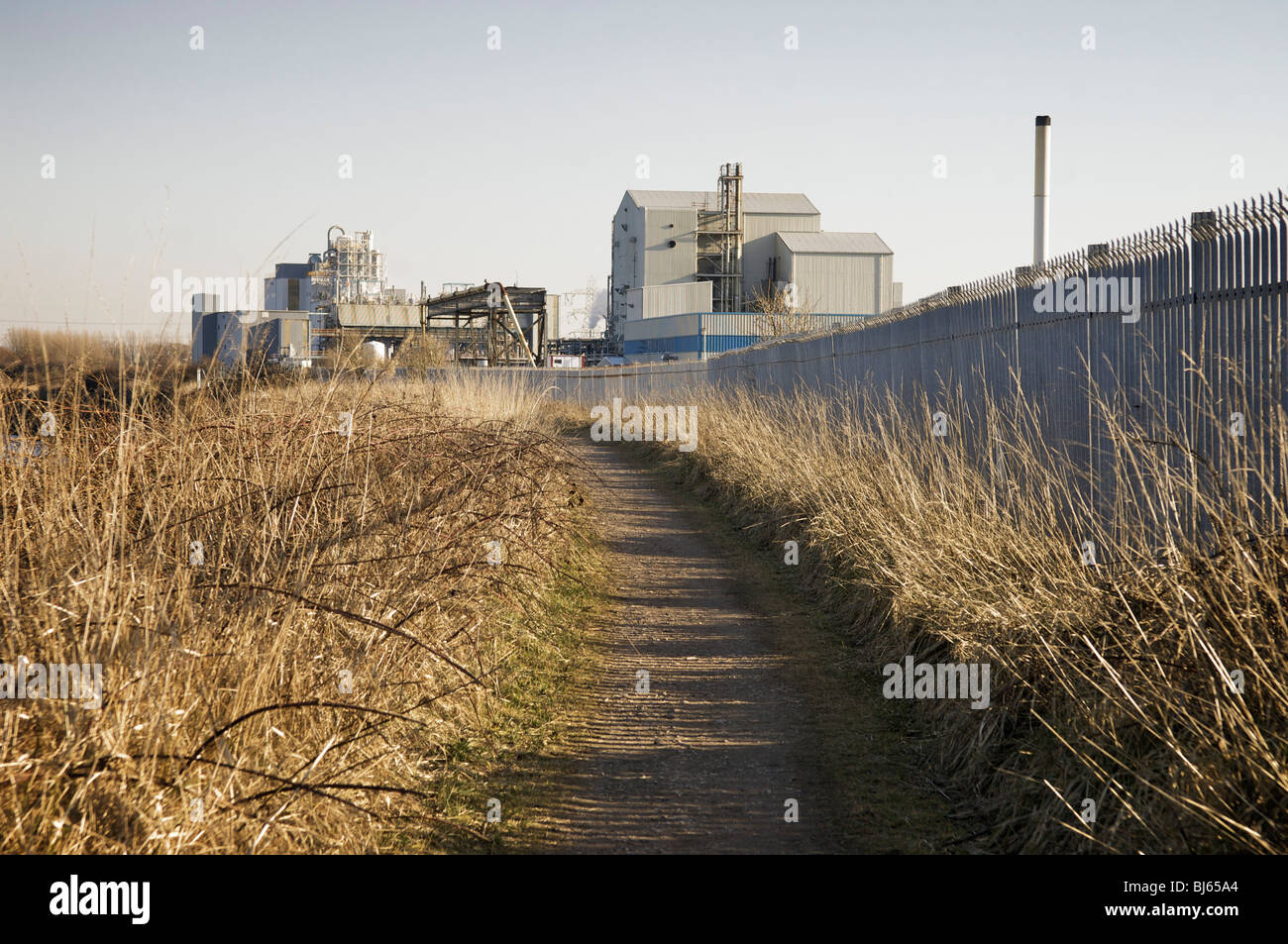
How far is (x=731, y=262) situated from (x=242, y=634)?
54.9 metres

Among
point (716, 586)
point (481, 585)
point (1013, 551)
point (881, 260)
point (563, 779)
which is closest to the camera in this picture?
point (563, 779)

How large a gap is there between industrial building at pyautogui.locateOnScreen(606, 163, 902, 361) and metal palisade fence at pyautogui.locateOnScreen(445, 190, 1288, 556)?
42.8 meters

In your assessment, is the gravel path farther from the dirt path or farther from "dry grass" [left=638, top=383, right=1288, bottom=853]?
"dry grass" [left=638, top=383, right=1288, bottom=853]

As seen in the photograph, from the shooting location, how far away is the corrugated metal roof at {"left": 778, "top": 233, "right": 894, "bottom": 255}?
5556 cm

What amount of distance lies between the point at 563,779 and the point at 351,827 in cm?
127

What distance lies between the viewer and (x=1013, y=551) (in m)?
5.95

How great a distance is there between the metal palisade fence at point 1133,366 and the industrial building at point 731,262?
42.8m

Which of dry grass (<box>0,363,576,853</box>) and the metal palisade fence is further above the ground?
the metal palisade fence

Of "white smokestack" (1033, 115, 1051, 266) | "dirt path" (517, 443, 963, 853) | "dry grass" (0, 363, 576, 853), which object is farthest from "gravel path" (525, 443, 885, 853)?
"white smokestack" (1033, 115, 1051, 266)

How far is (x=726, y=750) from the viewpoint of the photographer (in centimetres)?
527

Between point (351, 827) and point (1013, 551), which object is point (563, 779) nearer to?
point (351, 827)

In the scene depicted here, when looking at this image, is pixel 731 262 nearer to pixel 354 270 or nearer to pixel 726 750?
pixel 354 270

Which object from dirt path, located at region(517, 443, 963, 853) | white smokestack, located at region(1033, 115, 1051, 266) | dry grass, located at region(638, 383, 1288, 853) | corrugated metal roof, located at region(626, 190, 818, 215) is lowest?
dirt path, located at region(517, 443, 963, 853)
